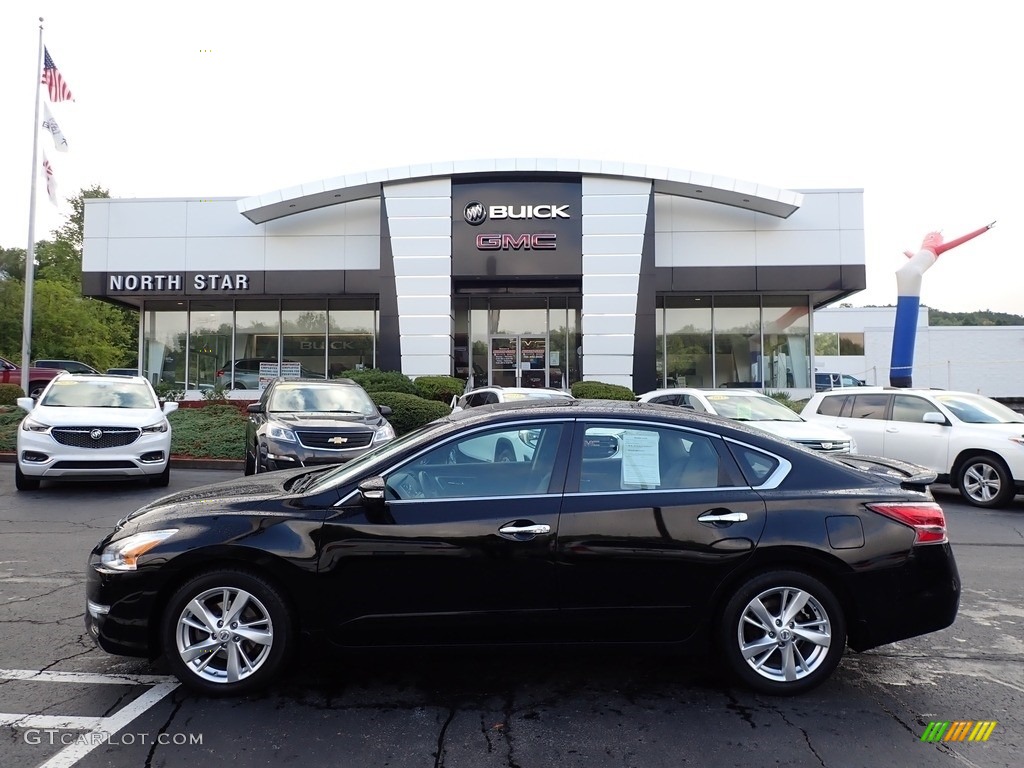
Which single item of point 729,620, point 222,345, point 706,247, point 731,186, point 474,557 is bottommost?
point 729,620

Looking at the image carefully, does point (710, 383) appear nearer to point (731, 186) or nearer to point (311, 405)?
point (731, 186)

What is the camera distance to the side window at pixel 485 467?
3887 mm

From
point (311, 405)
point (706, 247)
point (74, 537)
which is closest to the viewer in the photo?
point (74, 537)

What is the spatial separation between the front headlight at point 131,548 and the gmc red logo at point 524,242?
18.5m

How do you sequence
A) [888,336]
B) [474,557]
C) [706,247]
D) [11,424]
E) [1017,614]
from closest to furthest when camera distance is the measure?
1. [474,557]
2. [1017,614]
3. [11,424]
4. [706,247]
5. [888,336]

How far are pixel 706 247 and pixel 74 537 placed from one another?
1878 cm

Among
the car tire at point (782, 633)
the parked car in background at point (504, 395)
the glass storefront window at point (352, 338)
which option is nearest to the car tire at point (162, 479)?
the parked car in background at point (504, 395)

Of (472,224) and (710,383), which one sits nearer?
(472,224)

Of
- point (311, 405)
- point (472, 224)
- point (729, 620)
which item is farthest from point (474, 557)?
point (472, 224)

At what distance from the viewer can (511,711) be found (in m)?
3.63

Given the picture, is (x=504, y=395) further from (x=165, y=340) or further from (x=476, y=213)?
(x=165, y=340)

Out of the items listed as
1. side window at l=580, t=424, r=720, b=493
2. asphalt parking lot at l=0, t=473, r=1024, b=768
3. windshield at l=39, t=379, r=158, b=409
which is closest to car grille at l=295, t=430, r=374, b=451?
windshield at l=39, t=379, r=158, b=409

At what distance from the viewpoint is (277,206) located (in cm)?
2170

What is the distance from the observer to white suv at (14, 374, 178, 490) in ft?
32.9
